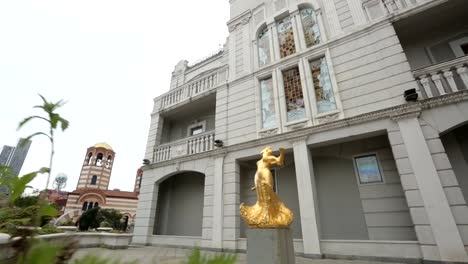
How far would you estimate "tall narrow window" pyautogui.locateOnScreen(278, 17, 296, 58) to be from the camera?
859cm

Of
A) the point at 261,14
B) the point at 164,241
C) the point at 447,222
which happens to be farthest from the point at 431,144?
the point at 164,241

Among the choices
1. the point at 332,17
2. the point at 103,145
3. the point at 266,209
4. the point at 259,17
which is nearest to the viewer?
the point at 266,209

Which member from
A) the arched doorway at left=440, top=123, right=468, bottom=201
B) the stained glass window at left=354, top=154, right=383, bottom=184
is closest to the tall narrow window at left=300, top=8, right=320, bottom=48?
the stained glass window at left=354, top=154, right=383, bottom=184

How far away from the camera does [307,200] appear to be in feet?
19.9

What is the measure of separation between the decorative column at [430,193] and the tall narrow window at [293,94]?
266 cm

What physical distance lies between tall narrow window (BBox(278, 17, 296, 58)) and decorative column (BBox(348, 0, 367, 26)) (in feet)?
6.89

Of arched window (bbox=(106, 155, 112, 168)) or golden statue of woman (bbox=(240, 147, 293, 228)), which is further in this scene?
arched window (bbox=(106, 155, 112, 168))

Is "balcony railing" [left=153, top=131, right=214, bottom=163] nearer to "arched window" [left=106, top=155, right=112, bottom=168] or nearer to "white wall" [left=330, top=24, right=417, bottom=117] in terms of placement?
"white wall" [left=330, top=24, right=417, bottom=117]

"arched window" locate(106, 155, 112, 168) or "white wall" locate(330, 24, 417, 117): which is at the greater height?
"arched window" locate(106, 155, 112, 168)

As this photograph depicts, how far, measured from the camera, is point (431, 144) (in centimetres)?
511

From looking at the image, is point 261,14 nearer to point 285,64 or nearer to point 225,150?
point 285,64

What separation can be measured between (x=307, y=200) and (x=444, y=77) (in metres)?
4.63

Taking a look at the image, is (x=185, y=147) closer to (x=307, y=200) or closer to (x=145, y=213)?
(x=145, y=213)

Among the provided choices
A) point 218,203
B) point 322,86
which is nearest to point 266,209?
point 218,203
